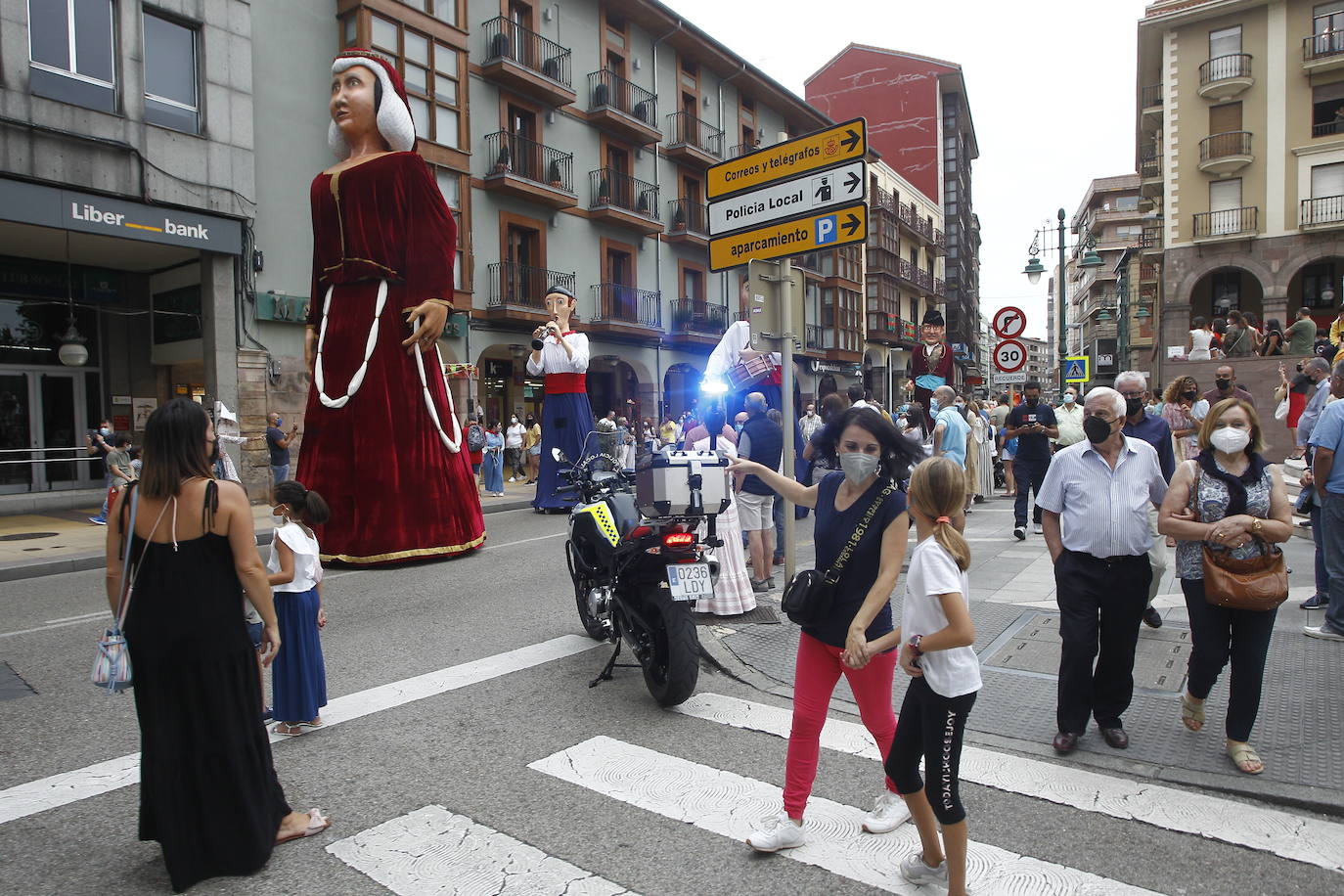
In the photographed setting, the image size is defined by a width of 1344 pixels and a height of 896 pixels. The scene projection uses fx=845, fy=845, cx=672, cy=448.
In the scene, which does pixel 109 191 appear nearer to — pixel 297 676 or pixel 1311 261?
pixel 297 676

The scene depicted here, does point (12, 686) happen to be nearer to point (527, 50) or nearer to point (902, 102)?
point (527, 50)

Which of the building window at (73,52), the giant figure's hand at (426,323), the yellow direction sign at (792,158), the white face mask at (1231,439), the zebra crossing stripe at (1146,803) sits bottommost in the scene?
the zebra crossing stripe at (1146,803)

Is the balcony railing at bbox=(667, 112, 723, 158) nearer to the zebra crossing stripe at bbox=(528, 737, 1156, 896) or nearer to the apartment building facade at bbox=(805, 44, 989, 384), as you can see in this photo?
the apartment building facade at bbox=(805, 44, 989, 384)

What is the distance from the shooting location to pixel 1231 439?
12.1 feet

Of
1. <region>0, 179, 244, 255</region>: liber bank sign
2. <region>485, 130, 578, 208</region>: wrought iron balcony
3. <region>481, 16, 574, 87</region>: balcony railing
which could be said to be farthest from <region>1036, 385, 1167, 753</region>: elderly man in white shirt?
<region>481, 16, 574, 87</region>: balcony railing

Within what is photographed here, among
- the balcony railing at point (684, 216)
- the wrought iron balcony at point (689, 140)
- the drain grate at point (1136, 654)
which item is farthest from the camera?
the balcony railing at point (684, 216)

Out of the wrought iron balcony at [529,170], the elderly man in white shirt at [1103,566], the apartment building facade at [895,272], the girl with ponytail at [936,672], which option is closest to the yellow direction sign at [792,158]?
the elderly man in white shirt at [1103,566]

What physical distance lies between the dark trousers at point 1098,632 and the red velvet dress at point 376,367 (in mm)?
6315

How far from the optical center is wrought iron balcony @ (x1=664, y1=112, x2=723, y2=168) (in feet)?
92.3

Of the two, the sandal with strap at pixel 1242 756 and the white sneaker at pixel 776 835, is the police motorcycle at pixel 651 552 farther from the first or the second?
the sandal with strap at pixel 1242 756

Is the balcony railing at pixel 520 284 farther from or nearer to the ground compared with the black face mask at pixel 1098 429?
farther from the ground

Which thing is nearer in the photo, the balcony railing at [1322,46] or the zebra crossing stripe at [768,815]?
the zebra crossing stripe at [768,815]

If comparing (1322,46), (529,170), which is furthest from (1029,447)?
(1322,46)

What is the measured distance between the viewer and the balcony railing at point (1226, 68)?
3011 centimetres
